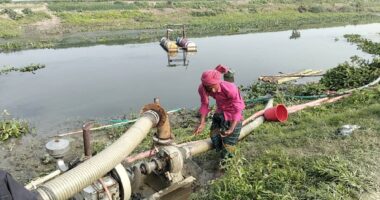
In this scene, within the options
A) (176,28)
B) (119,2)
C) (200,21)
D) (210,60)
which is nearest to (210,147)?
(210,60)

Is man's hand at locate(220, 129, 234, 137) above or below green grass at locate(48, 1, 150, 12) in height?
below

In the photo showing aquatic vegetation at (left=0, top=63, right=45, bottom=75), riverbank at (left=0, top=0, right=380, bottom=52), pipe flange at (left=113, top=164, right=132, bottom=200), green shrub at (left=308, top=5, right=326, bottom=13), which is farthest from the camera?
green shrub at (left=308, top=5, right=326, bottom=13)

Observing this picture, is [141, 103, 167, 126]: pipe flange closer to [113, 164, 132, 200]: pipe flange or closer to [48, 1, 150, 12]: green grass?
[113, 164, 132, 200]: pipe flange

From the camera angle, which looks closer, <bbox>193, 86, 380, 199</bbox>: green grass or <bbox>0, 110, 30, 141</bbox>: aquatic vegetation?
<bbox>193, 86, 380, 199</bbox>: green grass

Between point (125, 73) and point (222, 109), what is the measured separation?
40.0 ft

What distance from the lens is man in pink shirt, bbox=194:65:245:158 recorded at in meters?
6.27

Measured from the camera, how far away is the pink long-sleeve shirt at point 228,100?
656cm

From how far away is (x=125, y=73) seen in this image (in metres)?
18.5

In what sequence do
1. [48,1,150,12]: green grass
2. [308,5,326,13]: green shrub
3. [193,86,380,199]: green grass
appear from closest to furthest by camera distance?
1. [193,86,380,199]: green grass
2. [48,1,150,12]: green grass
3. [308,5,326,13]: green shrub

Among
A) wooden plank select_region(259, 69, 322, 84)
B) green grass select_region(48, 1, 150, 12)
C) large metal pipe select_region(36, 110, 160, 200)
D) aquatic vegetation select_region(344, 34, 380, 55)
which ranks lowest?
wooden plank select_region(259, 69, 322, 84)

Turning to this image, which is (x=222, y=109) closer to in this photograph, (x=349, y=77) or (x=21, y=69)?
(x=349, y=77)

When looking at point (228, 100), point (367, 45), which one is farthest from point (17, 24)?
point (228, 100)

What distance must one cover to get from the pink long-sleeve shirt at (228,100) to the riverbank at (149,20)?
22.3 m

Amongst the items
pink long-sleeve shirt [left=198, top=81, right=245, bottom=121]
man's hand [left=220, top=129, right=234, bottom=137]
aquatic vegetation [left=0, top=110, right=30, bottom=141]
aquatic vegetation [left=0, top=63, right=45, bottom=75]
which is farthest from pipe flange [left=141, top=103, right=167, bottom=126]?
aquatic vegetation [left=0, top=63, right=45, bottom=75]
